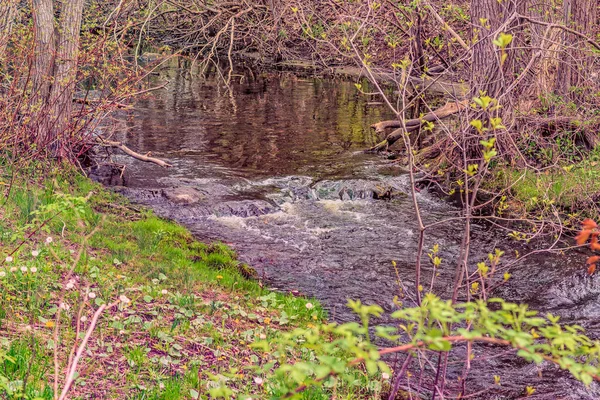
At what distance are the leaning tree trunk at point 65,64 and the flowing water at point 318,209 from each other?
1787mm

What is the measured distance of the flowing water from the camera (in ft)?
26.9

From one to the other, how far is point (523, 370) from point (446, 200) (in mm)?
6469

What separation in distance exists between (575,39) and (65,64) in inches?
363

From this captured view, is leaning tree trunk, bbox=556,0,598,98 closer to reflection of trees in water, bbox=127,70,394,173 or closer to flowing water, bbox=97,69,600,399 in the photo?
flowing water, bbox=97,69,600,399

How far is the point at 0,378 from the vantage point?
3.62 m

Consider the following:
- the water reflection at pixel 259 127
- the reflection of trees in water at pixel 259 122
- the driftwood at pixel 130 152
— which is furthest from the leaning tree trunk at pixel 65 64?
the reflection of trees in water at pixel 259 122

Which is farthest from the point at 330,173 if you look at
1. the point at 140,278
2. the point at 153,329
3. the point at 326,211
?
the point at 153,329

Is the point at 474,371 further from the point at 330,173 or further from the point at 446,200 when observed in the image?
the point at 330,173

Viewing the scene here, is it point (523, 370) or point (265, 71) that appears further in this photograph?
Result: point (265, 71)

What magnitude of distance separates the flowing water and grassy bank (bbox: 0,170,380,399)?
3.78 ft

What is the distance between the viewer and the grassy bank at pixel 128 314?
4.32 m

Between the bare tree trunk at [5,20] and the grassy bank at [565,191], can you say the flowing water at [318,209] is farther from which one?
the bare tree trunk at [5,20]

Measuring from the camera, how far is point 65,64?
433 inches

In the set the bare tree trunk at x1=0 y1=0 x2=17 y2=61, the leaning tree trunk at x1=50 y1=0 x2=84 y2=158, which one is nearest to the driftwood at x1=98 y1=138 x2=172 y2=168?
the leaning tree trunk at x1=50 y1=0 x2=84 y2=158
